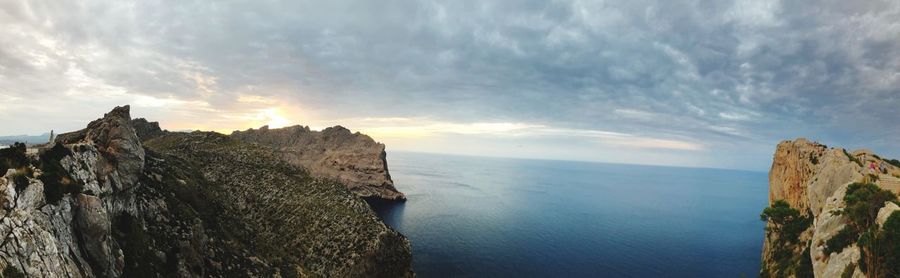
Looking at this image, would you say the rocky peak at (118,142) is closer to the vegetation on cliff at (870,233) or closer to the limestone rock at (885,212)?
the vegetation on cliff at (870,233)

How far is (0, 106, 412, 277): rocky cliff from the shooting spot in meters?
24.9

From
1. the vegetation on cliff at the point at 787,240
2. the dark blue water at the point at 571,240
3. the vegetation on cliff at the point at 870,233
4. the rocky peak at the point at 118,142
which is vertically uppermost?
the rocky peak at the point at 118,142

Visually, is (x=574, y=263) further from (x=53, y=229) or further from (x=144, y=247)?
(x=53, y=229)

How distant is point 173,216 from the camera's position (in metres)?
47.7

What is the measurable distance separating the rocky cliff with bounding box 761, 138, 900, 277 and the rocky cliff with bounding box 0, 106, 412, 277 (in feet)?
176

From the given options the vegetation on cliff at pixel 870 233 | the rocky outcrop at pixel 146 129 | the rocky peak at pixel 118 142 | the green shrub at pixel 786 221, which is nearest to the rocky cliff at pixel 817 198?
the green shrub at pixel 786 221

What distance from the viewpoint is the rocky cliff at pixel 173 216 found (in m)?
24.9

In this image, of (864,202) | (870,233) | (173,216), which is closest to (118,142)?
(173,216)

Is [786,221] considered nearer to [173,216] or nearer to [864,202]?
[864,202]

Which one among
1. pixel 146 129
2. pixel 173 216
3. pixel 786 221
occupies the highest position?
pixel 146 129

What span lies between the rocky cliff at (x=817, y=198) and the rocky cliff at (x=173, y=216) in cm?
5377

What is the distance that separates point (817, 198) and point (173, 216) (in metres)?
87.3

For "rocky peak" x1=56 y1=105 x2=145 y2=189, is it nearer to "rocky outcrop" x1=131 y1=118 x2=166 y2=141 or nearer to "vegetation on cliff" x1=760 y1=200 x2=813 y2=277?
"rocky outcrop" x1=131 y1=118 x2=166 y2=141

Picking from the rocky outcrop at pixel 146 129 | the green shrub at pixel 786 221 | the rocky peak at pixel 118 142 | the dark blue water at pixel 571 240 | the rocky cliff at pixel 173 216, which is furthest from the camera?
the rocky outcrop at pixel 146 129
